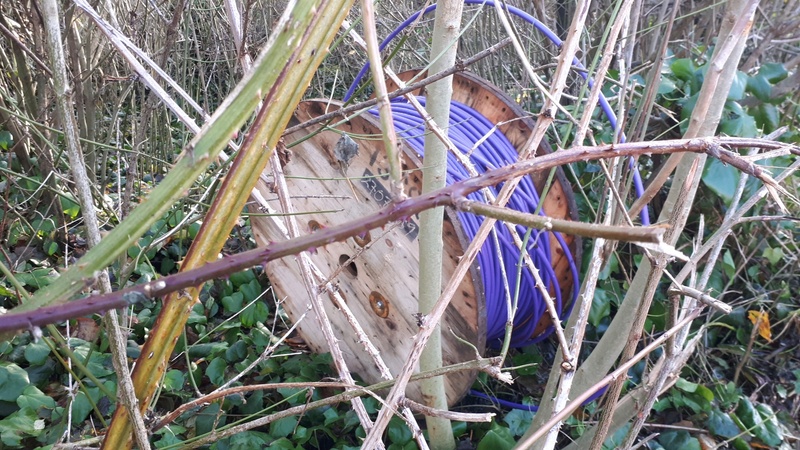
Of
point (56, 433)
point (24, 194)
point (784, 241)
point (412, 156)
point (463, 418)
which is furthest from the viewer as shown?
point (24, 194)

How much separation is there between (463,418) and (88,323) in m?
2.48

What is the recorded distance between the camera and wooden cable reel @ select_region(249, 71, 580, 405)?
2477 millimetres

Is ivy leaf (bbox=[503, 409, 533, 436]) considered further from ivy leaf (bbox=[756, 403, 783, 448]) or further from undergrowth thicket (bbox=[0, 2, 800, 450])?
ivy leaf (bbox=[756, 403, 783, 448])

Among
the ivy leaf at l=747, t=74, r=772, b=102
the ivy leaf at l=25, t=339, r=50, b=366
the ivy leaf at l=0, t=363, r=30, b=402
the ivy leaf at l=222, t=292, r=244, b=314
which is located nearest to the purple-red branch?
the ivy leaf at l=0, t=363, r=30, b=402

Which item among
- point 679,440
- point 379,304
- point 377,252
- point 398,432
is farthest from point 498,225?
point 679,440

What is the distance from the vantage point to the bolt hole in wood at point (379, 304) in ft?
9.20

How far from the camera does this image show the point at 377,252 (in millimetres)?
2770

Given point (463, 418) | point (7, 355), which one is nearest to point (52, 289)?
point (463, 418)

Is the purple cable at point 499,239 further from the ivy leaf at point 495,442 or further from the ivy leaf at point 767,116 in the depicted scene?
the ivy leaf at point 767,116

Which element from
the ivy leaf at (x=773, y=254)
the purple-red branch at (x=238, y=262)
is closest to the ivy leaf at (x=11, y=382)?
the purple-red branch at (x=238, y=262)

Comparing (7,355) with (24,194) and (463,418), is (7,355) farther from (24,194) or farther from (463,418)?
(463,418)

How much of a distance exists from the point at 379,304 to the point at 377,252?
0.25m

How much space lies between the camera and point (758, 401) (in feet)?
9.96

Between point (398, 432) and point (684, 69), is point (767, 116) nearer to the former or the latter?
Result: point (684, 69)
